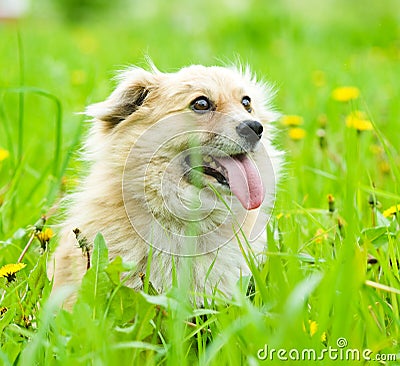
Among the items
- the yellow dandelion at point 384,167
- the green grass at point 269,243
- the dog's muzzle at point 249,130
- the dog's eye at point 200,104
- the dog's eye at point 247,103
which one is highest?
the dog's eye at point 200,104

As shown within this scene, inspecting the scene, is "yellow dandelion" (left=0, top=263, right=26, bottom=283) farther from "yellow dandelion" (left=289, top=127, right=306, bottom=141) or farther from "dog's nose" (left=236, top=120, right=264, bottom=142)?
"yellow dandelion" (left=289, top=127, right=306, bottom=141)

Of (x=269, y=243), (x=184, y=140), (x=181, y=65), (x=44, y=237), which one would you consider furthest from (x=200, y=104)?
(x=181, y=65)

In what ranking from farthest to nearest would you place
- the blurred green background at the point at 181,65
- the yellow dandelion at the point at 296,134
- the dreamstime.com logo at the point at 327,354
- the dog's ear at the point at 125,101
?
the yellow dandelion at the point at 296,134
the blurred green background at the point at 181,65
the dog's ear at the point at 125,101
the dreamstime.com logo at the point at 327,354

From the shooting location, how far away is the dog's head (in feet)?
7.49

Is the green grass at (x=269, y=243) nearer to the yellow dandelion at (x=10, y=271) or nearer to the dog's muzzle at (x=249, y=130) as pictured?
the yellow dandelion at (x=10, y=271)

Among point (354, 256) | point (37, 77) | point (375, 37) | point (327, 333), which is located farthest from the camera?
point (375, 37)

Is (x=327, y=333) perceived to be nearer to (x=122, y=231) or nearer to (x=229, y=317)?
(x=229, y=317)

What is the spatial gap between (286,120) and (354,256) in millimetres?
Result: 2464

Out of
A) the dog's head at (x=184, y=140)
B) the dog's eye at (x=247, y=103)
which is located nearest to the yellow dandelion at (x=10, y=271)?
the dog's head at (x=184, y=140)

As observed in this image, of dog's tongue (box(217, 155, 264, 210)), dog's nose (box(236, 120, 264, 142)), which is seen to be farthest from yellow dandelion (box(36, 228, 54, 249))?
dog's nose (box(236, 120, 264, 142))

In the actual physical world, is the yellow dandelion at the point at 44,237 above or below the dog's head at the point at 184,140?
below

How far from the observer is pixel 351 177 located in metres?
1.47

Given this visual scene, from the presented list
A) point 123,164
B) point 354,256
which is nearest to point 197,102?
point 123,164

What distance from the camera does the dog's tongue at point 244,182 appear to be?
2.27m
